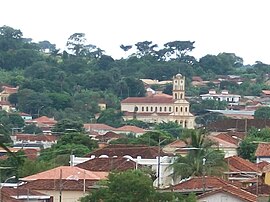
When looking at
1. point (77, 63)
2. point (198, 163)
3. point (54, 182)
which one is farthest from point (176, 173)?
point (77, 63)

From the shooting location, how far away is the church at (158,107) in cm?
13032

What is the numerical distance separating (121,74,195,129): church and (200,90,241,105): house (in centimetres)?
594

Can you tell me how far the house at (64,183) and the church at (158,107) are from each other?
86.1 meters

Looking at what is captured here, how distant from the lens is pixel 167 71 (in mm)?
169625

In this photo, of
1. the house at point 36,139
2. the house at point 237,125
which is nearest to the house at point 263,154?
the house at point 36,139

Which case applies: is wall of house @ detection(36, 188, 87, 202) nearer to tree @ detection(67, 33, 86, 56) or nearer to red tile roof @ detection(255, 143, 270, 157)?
red tile roof @ detection(255, 143, 270, 157)

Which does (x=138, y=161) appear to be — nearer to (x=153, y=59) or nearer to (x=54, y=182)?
(x=54, y=182)

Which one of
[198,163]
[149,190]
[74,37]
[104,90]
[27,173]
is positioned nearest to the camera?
[149,190]

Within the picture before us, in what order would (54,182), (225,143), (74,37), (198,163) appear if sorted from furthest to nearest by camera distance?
(74,37) → (225,143) → (198,163) → (54,182)

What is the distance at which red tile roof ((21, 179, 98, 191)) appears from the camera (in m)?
38.2

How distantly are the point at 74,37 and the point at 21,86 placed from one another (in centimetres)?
5019

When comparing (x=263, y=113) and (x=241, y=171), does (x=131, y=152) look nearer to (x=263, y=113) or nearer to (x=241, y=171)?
(x=241, y=171)

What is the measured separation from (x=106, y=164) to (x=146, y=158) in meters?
2.88

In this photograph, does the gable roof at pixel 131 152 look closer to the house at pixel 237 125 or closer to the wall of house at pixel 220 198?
the wall of house at pixel 220 198
